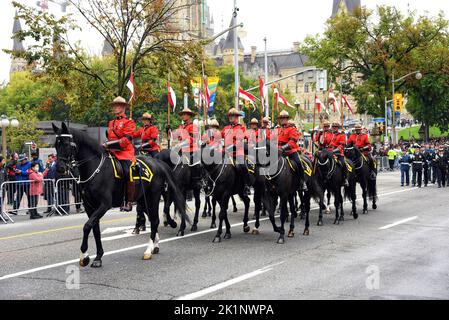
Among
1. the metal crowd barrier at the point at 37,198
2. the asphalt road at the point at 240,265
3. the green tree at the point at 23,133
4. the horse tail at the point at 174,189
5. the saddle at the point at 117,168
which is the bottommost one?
the asphalt road at the point at 240,265

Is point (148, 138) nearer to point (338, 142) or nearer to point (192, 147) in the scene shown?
point (192, 147)

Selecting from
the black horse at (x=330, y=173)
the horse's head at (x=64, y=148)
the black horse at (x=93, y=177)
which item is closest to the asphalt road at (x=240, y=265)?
the black horse at (x=93, y=177)

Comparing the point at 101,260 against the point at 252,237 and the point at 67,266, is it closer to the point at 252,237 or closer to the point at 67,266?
the point at 67,266

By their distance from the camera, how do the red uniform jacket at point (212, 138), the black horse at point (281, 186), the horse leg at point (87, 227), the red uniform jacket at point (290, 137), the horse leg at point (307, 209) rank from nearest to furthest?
the horse leg at point (87, 227) < the black horse at point (281, 186) < the red uniform jacket at point (212, 138) < the red uniform jacket at point (290, 137) < the horse leg at point (307, 209)

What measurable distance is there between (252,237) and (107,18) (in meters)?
16.8

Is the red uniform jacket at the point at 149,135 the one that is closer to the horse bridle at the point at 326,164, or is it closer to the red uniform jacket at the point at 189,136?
the red uniform jacket at the point at 189,136

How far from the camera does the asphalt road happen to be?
806cm

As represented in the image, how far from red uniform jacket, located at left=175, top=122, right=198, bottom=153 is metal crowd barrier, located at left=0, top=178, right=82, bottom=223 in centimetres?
549

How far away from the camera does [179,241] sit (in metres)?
12.6

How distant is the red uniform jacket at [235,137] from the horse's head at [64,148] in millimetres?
4483

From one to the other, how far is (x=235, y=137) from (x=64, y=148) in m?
4.97

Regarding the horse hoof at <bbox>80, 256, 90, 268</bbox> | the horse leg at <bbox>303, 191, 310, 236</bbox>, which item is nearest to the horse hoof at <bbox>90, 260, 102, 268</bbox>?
the horse hoof at <bbox>80, 256, 90, 268</bbox>

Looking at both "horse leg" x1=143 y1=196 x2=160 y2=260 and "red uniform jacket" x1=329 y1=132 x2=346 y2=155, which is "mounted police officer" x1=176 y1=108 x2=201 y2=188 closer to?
"horse leg" x1=143 y1=196 x2=160 y2=260

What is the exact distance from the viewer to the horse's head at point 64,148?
9.48 metres
